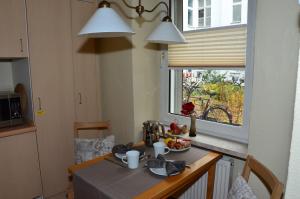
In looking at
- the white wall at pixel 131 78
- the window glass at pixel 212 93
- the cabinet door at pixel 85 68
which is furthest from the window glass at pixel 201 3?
the cabinet door at pixel 85 68

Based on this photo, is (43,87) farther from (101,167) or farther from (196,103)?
(196,103)

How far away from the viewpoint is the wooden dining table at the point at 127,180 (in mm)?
1217

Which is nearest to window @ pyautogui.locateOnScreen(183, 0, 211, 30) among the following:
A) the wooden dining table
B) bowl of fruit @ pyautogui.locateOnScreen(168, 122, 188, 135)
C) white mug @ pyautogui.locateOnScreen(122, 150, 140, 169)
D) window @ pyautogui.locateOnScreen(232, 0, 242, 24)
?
window @ pyautogui.locateOnScreen(232, 0, 242, 24)

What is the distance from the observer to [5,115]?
1.99m

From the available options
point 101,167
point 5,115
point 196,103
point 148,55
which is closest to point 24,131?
point 5,115

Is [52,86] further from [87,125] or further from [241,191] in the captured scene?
[241,191]

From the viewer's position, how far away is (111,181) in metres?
1.32

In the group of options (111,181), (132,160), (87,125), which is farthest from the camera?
(87,125)

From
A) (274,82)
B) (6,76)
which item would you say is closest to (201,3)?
(274,82)

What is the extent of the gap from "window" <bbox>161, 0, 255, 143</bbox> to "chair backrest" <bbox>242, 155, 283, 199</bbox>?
0.46 m

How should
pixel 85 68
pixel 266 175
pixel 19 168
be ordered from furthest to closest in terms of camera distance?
Result: pixel 85 68 → pixel 19 168 → pixel 266 175

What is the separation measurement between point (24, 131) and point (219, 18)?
1.97 meters

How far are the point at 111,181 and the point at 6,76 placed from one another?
5.79ft

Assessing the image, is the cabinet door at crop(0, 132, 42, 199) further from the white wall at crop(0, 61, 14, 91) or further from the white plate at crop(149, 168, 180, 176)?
the white plate at crop(149, 168, 180, 176)
